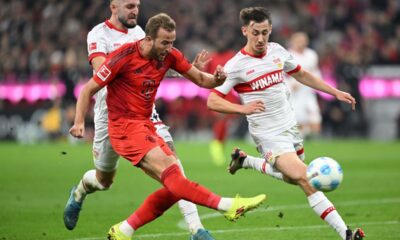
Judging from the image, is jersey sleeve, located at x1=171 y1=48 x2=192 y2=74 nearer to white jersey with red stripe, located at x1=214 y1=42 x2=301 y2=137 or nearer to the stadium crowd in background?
white jersey with red stripe, located at x1=214 y1=42 x2=301 y2=137

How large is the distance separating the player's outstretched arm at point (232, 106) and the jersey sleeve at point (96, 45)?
124cm

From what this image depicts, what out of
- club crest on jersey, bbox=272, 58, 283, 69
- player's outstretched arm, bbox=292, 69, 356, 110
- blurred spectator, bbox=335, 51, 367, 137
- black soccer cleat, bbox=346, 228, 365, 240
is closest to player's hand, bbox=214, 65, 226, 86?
club crest on jersey, bbox=272, 58, 283, 69

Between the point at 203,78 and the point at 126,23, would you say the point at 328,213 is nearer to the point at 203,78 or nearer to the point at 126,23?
the point at 203,78

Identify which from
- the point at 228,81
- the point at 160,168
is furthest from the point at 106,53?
the point at 160,168

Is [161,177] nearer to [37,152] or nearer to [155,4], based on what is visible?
[37,152]

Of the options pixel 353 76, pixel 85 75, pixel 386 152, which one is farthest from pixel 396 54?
pixel 85 75

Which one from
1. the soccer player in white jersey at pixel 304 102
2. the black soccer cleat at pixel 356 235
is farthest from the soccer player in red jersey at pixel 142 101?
the soccer player in white jersey at pixel 304 102

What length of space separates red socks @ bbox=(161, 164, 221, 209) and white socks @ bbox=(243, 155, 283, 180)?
2627mm

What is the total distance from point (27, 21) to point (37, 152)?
9798 mm

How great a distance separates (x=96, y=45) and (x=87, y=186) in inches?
67.2

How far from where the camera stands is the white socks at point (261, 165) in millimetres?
10664

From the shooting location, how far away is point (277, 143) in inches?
374

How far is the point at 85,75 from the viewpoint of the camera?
27.6 m

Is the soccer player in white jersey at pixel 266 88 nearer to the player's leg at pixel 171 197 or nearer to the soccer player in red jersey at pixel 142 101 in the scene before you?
the soccer player in red jersey at pixel 142 101
